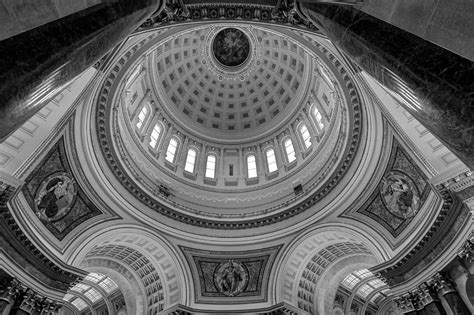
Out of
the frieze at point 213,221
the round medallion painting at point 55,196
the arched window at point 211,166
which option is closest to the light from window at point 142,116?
the frieze at point 213,221

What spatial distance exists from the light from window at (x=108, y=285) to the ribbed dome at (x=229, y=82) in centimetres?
1175

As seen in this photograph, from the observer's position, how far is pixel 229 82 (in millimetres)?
28203

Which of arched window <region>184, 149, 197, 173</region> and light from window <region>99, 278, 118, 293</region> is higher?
arched window <region>184, 149, 197, 173</region>

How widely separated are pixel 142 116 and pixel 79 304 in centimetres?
1327

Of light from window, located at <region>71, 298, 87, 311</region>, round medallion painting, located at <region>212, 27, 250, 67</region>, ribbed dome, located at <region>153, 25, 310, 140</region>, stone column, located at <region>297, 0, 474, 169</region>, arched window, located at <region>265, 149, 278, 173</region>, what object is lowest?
stone column, located at <region>297, 0, 474, 169</region>

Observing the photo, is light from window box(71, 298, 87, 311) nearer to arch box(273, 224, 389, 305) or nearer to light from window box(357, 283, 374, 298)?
arch box(273, 224, 389, 305)

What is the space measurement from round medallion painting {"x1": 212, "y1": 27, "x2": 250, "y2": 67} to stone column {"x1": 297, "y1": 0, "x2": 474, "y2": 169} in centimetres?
2125

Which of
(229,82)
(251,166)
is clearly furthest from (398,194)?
(229,82)

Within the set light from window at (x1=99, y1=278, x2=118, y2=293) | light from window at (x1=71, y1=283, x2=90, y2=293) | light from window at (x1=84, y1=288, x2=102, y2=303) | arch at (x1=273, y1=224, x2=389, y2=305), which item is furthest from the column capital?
light from window at (x1=71, y1=283, x2=90, y2=293)

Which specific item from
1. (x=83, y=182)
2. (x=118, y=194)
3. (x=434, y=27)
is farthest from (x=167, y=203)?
(x=434, y=27)

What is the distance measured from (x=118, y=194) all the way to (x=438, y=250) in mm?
13850

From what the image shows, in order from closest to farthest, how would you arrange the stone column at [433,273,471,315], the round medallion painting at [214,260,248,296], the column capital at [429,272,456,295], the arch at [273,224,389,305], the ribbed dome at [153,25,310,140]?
the stone column at [433,273,471,315]
the column capital at [429,272,456,295]
the arch at [273,224,389,305]
the round medallion painting at [214,260,248,296]
the ribbed dome at [153,25,310,140]

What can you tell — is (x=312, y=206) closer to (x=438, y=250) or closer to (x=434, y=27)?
(x=438, y=250)

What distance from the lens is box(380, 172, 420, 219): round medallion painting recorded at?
45.6 ft
